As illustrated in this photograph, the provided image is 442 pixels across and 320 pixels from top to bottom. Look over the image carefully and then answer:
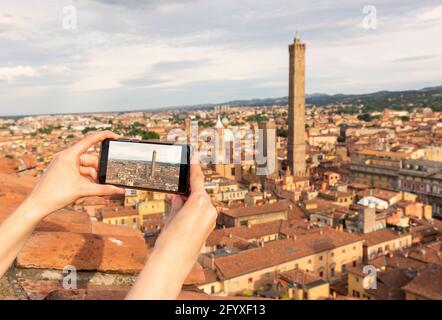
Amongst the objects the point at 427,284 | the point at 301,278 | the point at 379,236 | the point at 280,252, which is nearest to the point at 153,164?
the point at 427,284

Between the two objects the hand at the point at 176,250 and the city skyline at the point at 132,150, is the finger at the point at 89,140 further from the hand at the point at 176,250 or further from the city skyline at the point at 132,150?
the hand at the point at 176,250

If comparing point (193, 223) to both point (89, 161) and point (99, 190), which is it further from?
point (89, 161)

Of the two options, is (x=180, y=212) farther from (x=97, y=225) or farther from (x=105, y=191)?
→ (x=97, y=225)

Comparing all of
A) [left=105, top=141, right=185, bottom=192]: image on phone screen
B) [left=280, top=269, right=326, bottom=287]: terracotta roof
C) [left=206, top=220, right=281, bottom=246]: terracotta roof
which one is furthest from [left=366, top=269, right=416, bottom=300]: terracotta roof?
[left=105, top=141, right=185, bottom=192]: image on phone screen

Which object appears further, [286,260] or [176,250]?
[286,260]

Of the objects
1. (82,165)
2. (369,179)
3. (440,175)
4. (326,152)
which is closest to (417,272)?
(82,165)
